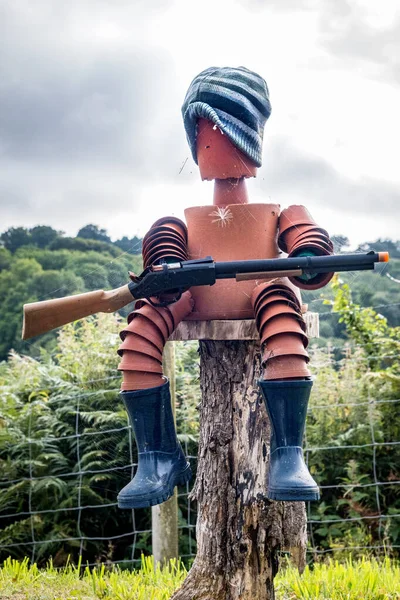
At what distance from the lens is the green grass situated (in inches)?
124

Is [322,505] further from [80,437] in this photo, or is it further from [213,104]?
[213,104]

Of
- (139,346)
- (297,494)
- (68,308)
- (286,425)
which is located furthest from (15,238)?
(297,494)

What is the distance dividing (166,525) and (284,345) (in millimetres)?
2025

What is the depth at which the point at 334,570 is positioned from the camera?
3.37 m

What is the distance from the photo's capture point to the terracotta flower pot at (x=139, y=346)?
2.53 m

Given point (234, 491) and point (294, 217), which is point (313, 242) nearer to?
point (294, 217)

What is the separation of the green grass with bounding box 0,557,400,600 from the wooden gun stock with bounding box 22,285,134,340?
124 cm

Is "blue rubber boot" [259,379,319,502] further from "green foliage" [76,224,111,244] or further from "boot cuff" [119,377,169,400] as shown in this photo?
"green foliage" [76,224,111,244]

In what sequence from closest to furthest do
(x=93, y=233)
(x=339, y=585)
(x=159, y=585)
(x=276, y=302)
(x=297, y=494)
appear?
(x=297, y=494) < (x=276, y=302) < (x=339, y=585) < (x=159, y=585) < (x=93, y=233)

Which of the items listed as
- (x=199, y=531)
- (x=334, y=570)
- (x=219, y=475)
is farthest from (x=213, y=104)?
(x=334, y=570)

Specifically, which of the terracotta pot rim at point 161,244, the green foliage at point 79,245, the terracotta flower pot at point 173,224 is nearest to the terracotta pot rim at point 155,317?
the terracotta pot rim at point 161,244

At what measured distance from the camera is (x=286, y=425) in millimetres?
2387

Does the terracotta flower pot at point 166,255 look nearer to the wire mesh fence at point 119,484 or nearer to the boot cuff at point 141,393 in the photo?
the boot cuff at point 141,393

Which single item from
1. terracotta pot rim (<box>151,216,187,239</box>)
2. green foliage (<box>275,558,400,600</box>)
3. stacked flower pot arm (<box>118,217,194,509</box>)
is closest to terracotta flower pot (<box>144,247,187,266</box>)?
stacked flower pot arm (<box>118,217,194,509</box>)
